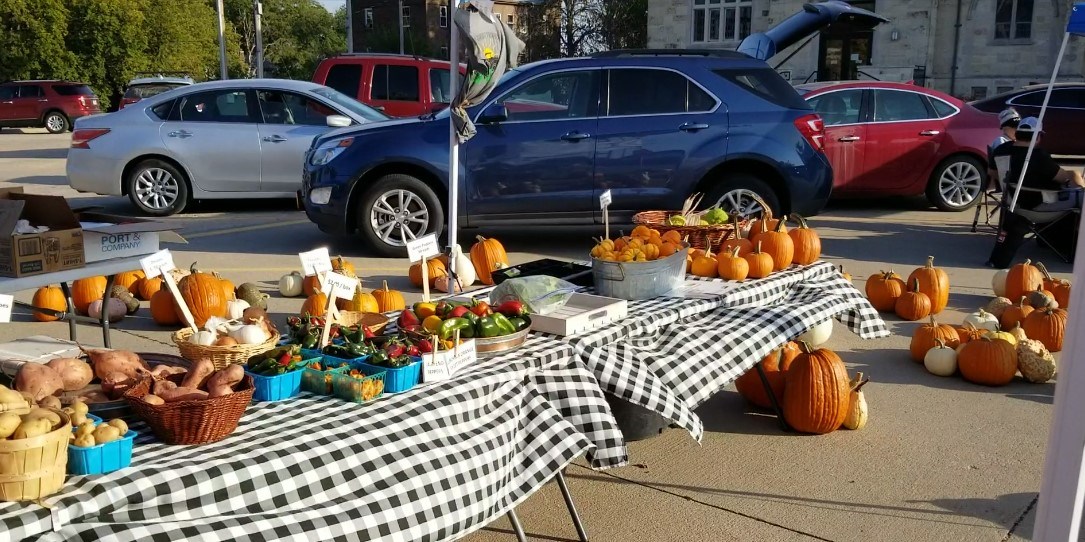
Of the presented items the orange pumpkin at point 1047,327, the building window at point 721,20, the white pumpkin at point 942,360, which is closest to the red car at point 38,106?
the building window at point 721,20

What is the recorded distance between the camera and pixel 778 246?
545cm

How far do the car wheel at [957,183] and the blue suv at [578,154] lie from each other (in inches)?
159

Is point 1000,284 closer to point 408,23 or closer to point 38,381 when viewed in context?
point 38,381

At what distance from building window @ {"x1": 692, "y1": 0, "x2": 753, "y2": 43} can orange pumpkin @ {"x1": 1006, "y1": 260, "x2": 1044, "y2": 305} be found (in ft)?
109

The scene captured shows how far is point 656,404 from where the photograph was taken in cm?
380

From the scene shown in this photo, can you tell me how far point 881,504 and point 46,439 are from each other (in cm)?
338

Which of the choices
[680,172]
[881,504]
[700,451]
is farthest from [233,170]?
[881,504]

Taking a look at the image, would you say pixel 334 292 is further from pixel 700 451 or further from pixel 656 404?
pixel 700 451

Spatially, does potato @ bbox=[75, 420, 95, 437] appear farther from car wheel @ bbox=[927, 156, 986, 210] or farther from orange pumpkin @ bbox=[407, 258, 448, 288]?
car wheel @ bbox=[927, 156, 986, 210]

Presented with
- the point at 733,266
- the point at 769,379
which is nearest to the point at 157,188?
the point at 733,266

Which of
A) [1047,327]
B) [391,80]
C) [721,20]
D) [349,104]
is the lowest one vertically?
[1047,327]

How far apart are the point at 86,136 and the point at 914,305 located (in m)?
10.4

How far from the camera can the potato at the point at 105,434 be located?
2.41 meters

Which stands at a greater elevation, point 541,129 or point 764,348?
point 541,129
